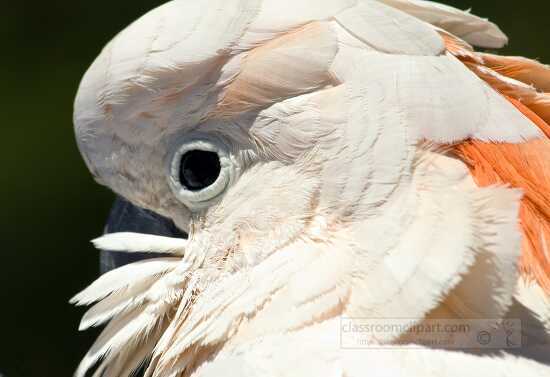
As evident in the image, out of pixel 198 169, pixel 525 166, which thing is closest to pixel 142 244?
pixel 198 169

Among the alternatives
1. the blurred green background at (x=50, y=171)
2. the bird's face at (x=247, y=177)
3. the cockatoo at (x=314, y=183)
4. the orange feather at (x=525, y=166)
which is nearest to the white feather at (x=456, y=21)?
the cockatoo at (x=314, y=183)

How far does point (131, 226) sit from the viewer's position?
6.35 feet

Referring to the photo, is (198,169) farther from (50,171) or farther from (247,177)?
(50,171)

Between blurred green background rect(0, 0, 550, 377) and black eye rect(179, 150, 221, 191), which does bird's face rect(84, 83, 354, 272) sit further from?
blurred green background rect(0, 0, 550, 377)

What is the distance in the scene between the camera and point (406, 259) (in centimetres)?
146

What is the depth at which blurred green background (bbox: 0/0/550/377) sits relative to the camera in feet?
12.5

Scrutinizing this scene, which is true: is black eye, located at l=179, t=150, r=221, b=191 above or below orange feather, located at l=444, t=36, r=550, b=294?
below

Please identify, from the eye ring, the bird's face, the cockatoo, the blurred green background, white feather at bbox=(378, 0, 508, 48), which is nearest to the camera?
the cockatoo

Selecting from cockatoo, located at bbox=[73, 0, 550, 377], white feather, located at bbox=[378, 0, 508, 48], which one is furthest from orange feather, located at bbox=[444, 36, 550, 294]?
white feather, located at bbox=[378, 0, 508, 48]

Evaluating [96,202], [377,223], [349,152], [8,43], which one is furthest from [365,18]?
[8,43]

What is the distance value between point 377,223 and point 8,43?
12.2 ft

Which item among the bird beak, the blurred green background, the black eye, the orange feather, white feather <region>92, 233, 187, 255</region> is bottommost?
the blurred green background

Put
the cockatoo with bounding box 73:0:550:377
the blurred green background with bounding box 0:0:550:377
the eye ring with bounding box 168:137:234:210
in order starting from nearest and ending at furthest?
the cockatoo with bounding box 73:0:550:377, the eye ring with bounding box 168:137:234:210, the blurred green background with bounding box 0:0:550:377

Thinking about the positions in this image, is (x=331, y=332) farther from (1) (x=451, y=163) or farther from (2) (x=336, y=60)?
(2) (x=336, y=60)
